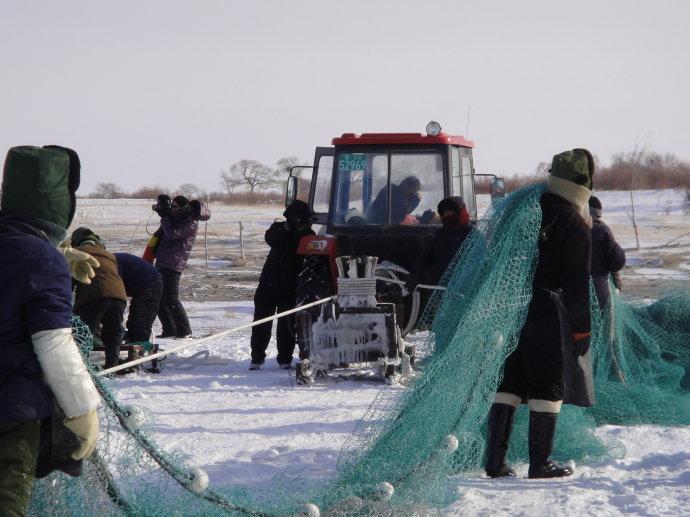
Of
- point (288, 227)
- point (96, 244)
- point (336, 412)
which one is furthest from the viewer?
point (288, 227)

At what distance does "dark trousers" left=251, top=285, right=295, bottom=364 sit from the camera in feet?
30.2

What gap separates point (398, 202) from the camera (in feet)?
31.3

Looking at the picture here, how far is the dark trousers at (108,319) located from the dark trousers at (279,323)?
128 centimetres

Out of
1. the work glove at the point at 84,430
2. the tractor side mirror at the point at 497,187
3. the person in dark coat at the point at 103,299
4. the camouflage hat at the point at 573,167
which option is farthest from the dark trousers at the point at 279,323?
the work glove at the point at 84,430

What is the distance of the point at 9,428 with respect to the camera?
3.09 m

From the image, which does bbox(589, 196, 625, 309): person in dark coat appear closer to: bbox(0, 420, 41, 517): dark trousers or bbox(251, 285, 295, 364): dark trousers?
bbox(251, 285, 295, 364): dark trousers

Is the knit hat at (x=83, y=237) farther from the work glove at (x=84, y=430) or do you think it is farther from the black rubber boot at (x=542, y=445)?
the work glove at (x=84, y=430)

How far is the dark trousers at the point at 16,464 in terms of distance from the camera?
307cm

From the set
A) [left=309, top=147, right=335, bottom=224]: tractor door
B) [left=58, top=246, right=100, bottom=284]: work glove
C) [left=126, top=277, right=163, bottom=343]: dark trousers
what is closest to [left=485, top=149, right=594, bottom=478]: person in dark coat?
[left=58, top=246, right=100, bottom=284]: work glove

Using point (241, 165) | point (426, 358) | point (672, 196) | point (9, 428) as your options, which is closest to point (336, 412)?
point (426, 358)

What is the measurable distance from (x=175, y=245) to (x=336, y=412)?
4638mm

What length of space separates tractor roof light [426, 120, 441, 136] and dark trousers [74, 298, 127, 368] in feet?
10.4

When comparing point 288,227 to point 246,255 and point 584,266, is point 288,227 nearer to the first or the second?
point 584,266

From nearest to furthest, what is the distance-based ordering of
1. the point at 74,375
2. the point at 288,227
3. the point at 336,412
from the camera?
the point at 74,375, the point at 336,412, the point at 288,227
